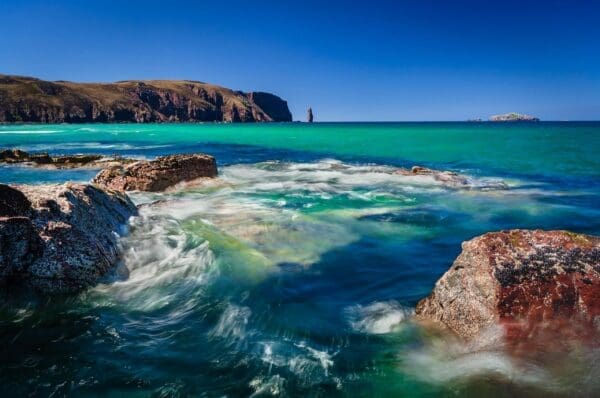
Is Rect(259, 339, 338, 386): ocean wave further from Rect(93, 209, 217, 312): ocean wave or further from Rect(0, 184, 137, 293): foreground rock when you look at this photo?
Rect(0, 184, 137, 293): foreground rock

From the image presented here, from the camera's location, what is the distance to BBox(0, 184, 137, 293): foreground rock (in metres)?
7.36

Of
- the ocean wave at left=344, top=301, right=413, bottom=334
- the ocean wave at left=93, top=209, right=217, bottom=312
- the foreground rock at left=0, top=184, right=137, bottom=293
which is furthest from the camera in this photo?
the ocean wave at left=93, top=209, right=217, bottom=312

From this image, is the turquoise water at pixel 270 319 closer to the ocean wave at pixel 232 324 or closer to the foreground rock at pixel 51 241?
the ocean wave at pixel 232 324

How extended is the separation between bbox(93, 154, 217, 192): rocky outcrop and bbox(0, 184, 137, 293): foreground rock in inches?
353

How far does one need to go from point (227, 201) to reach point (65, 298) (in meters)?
9.70

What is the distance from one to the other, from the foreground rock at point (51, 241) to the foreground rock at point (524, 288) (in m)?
6.48

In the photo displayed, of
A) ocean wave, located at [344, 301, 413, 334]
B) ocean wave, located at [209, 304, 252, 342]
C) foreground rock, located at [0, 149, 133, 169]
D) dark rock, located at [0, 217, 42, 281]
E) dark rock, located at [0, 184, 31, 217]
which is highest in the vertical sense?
dark rock, located at [0, 184, 31, 217]

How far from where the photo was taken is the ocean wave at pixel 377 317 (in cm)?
696

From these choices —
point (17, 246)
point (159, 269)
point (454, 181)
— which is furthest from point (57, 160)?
point (454, 181)

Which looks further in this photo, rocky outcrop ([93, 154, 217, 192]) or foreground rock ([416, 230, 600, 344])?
rocky outcrop ([93, 154, 217, 192])

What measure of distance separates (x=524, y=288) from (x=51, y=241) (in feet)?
27.1

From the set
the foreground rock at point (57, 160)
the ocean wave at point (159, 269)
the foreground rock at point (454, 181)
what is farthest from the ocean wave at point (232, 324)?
the foreground rock at point (57, 160)

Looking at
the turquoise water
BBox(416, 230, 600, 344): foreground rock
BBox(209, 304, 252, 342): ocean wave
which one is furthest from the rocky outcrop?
BBox(416, 230, 600, 344): foreground rock

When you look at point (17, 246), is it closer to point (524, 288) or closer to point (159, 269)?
point (159, 269)
